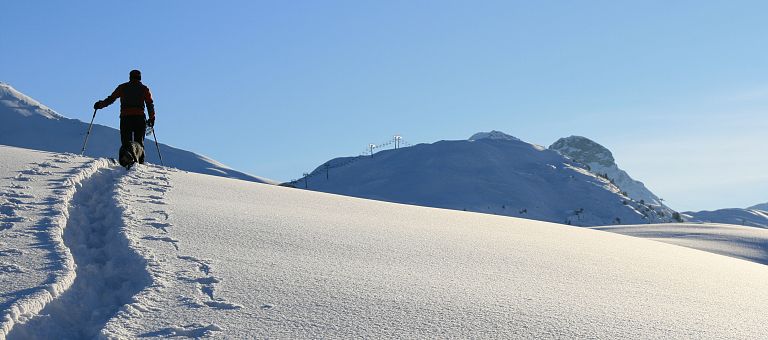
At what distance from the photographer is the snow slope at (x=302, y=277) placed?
4.46m

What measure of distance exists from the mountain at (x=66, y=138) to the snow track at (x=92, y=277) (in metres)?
121

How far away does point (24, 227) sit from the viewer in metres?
6.20

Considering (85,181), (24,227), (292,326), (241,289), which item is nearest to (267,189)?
(85,181)

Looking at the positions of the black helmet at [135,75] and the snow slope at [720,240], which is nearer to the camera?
the black helmet at [135,75]

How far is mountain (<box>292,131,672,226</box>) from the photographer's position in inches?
2556

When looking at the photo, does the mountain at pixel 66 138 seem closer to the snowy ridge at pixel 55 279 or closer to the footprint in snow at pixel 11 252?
the snowy ridge at pixel 55 279

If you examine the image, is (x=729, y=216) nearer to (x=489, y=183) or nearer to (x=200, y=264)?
(x=489, y=183)

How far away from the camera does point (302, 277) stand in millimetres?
5445

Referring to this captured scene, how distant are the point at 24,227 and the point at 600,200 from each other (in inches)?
2604

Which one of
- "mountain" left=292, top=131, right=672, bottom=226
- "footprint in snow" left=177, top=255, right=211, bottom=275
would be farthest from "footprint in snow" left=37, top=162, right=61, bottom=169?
"mountain" left=292, top=131, right=672, bottom=226

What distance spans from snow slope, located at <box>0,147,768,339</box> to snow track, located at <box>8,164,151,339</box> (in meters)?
0.01

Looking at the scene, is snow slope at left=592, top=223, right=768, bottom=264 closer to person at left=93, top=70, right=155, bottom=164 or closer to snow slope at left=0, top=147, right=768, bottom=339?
snow slope at left=0, top=147, right=768, bottom=339

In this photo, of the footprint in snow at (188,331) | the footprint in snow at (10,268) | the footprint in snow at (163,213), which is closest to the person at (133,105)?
the footprint in snow at (163,213)

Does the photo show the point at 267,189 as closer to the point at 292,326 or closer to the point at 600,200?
the point at 292,326
